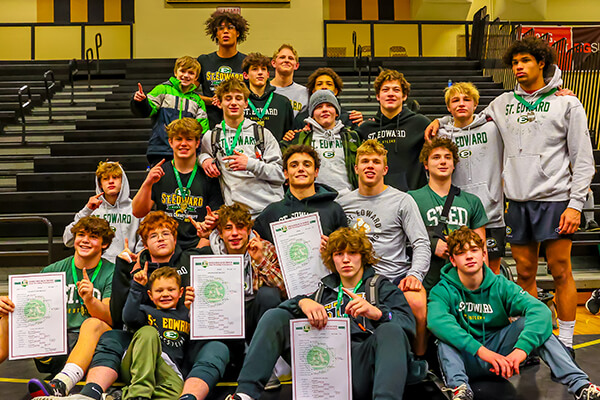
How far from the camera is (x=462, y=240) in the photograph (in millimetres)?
3592

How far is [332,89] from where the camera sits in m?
5.02

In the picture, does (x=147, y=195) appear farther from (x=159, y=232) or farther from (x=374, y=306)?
(x=374, y=306)

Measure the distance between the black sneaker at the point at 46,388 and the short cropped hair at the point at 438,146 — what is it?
272 cm

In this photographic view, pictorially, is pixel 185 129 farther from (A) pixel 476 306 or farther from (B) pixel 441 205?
(A) pixel 476 306

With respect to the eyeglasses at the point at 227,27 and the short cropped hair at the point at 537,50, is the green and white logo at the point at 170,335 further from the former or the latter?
the short cropped hair at the point at 537,50

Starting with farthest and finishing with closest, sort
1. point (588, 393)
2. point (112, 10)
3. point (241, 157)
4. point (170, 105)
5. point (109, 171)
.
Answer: point (112, 10) → point (170, 105) → point (109, 171) → point (241, 157) → point (588, 393)

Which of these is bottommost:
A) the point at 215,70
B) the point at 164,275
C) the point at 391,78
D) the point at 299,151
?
the point at 164,275

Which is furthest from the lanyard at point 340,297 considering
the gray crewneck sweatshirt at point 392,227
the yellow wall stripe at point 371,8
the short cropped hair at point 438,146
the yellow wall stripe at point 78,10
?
the yellow wall stripe at point 371,8

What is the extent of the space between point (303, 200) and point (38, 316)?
1.80 meters

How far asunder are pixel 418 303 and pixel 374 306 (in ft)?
1.22

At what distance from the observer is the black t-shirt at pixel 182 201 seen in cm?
424

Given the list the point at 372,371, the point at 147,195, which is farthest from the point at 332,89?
the point at 372,371

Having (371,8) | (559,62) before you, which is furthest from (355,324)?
(371,8)

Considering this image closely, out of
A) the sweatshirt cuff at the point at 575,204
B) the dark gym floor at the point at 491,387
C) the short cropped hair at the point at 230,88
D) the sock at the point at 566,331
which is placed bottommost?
the dark gym floor at the point at 491,387
